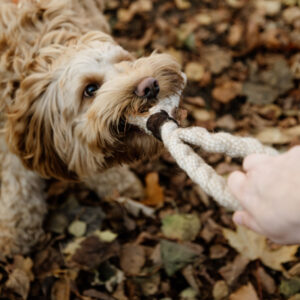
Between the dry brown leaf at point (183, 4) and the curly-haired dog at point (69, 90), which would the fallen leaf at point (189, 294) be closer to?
the curly-haired dog at point (69, 90)

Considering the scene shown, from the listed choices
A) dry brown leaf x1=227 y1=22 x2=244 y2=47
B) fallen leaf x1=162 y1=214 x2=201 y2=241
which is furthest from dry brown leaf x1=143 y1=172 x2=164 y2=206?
dry brown leaf x1=227 y1=22 x2=244 y2=47

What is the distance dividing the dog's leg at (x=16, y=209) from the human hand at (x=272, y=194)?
82.3 inches

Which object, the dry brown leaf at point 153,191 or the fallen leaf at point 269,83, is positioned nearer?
the dry brown leaf at point 153,191

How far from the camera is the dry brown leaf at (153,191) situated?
3.16 m

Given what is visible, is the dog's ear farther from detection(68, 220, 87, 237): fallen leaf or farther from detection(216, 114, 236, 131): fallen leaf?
detection(216, 114, 236, 131): fallen leaf

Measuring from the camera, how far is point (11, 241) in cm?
284

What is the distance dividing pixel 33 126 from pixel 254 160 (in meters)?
1.61

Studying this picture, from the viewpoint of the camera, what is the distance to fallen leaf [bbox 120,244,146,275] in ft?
9.00

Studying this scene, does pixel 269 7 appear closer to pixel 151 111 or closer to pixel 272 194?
pixel 151 111

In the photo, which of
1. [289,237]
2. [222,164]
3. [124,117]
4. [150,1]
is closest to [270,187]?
[289,237]

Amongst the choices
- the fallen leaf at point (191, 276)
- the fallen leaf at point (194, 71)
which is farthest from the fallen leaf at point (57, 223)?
the fallen leaf at point (194, 71)

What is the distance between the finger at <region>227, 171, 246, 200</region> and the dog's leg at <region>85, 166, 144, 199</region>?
6.64ft

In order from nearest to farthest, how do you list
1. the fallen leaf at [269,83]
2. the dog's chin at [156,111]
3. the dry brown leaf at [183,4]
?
the dog's chin at [156,111]
the fallen leaf at [269,83]
the dry brown leaf at [183,4]

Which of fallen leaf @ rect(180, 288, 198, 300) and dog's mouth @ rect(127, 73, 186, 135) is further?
fallen leaf @ rect(180, 288, 198, 300)
